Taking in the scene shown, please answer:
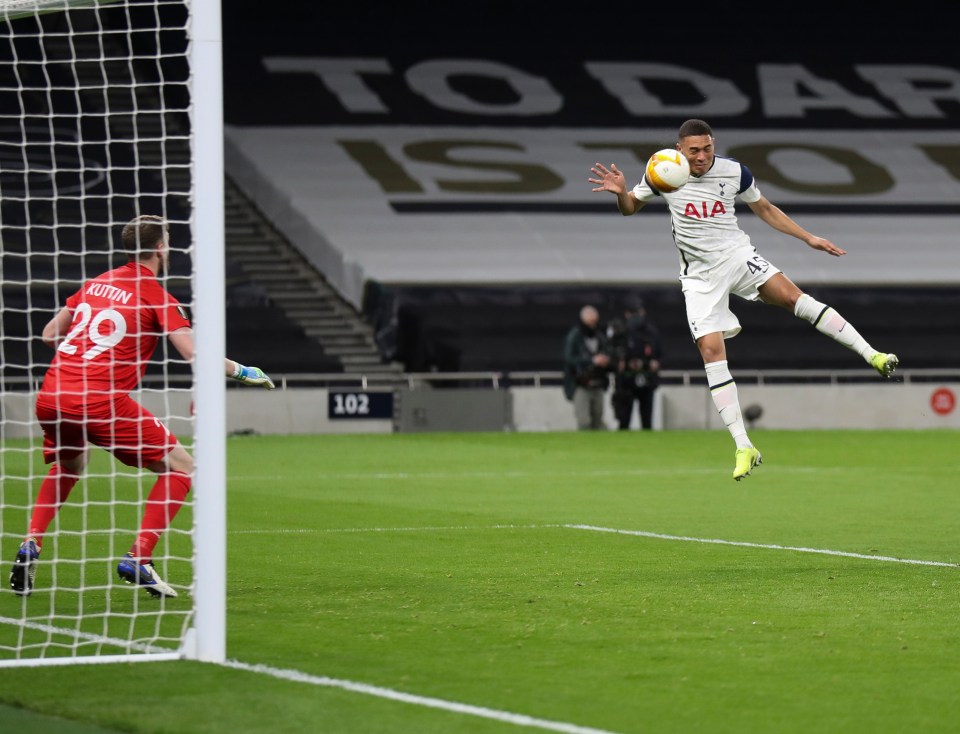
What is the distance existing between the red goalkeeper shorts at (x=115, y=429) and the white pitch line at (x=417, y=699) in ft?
6.57

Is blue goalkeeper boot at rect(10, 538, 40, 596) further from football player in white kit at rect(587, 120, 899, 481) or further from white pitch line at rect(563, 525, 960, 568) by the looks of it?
football player in white kit at rect(587, 120, 899, 481)

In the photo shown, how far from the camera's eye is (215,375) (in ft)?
18.9

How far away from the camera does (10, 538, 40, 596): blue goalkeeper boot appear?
728cm

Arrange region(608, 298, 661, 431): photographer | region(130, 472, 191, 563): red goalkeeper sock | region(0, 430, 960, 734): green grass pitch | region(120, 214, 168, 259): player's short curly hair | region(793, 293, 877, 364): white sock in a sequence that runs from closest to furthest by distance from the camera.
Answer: region(0, 430, 960, 734): green grass pitch < region(120, 214, 168, 259): player's short curly hair < region(130, 472, 191, 563): red goalkeeper sock < region(793, 293, 877, 364): white sock < region(608, 298, 661, 431): photographer

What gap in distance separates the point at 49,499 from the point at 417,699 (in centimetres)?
338

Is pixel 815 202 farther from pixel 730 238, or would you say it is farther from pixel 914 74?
pixel 730 238

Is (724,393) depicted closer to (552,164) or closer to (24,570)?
(24,570)

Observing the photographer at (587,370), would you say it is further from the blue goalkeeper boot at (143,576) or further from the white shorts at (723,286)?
the blue goalkeeper boot at (143,576)

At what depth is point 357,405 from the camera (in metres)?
23.8

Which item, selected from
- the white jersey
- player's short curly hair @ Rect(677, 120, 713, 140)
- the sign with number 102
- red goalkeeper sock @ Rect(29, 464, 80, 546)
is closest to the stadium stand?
the sign with number 102

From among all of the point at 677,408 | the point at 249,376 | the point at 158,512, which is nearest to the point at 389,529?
the point at 158,512

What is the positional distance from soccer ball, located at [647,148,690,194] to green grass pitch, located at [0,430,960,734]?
228 centimetres

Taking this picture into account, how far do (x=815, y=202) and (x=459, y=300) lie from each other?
28.5 feet

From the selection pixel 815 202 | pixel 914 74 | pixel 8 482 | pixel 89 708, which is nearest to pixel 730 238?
pixel 89 708
